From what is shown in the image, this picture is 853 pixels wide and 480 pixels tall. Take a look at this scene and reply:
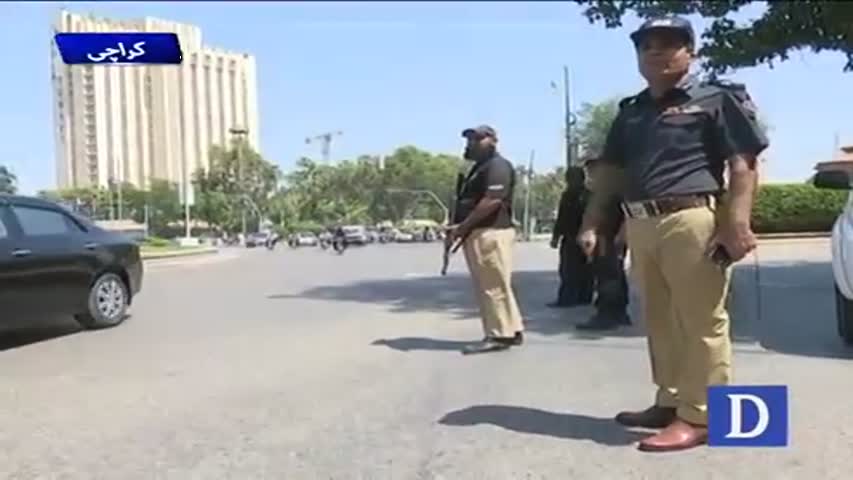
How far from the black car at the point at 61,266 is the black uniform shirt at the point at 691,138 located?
234 inches

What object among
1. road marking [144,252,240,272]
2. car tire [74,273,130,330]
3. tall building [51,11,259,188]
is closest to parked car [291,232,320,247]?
tall building [51,11,259,188]

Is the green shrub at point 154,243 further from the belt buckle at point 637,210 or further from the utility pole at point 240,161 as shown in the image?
the belt buckle at point 637,210

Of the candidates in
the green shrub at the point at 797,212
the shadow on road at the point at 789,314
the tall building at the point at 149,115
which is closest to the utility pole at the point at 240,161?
the tall building at the point at 149,115

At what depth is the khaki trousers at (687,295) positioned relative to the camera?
4453 millimetres

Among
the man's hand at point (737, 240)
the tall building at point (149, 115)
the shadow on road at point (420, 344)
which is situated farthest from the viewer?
the tall building at point (149, 115)

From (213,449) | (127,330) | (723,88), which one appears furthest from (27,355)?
(723,88)

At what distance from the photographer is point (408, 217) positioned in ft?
356

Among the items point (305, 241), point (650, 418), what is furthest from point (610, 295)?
point (305, 241)

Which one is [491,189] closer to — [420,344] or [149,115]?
[420,344]

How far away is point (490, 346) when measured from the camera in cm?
777

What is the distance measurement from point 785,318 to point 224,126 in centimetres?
6696

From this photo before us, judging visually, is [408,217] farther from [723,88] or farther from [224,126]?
[723,88]

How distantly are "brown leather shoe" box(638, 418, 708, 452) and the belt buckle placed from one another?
0.93 m

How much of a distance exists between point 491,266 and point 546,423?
248 centimetres
